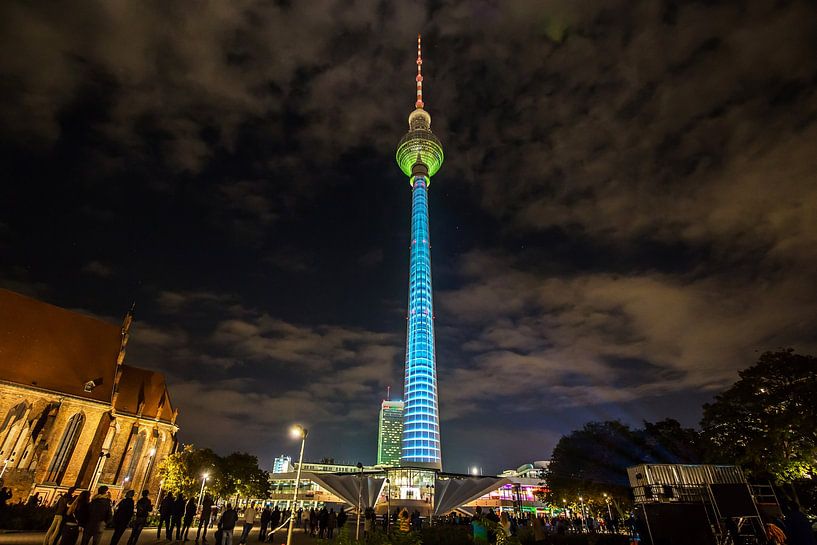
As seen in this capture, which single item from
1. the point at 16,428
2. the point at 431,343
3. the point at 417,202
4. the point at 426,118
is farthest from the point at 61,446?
the point at 426,118

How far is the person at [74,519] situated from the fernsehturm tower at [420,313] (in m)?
88.6

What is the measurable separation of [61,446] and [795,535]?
56.4m

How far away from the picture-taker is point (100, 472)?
43.6 meters

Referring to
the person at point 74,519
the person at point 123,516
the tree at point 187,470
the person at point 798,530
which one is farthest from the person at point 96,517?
the tree at point 187,470

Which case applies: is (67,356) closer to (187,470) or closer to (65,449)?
(65,449)

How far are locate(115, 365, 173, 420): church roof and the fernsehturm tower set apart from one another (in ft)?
183

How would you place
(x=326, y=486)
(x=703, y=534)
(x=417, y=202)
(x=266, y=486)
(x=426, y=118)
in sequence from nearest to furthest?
(x=703, y=534) < (x=326, y=486) < (x=266, y=486) < (x=417, y=202) < (x=426, y=118)

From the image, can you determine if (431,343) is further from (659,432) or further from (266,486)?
(659,432)

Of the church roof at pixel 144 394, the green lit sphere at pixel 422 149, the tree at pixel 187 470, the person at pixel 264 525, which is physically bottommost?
the person at pixel 264 525

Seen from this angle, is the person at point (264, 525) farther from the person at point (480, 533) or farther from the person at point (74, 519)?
the person at point (480, 533)

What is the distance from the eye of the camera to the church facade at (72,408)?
128ft

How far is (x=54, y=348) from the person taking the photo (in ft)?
150

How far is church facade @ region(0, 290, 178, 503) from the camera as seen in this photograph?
39.0 metres

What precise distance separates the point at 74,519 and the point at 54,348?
44.8 meters
